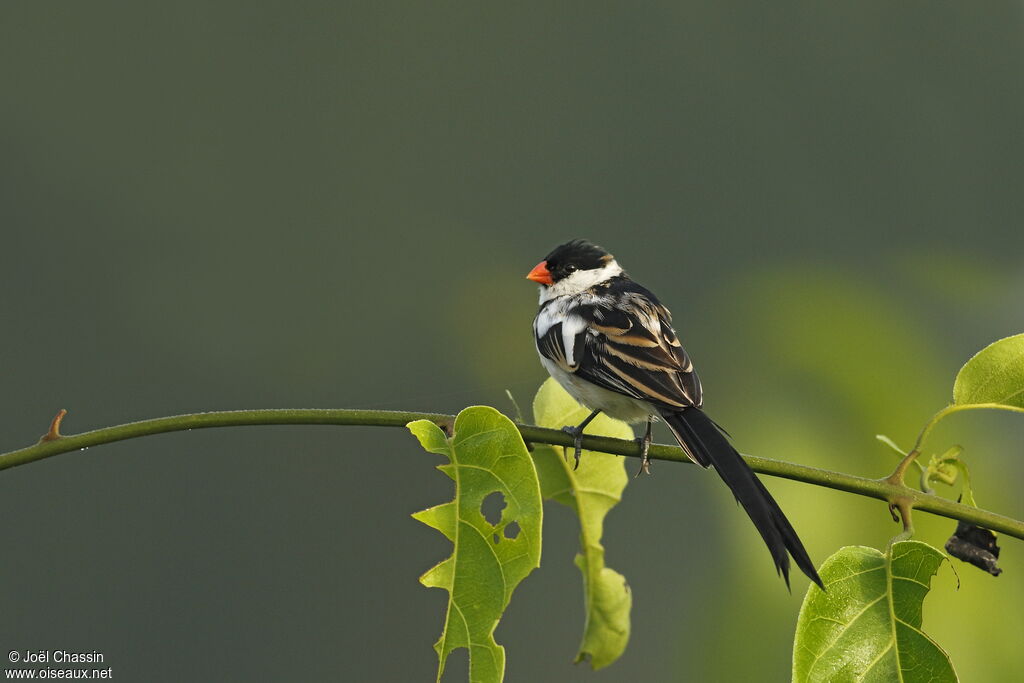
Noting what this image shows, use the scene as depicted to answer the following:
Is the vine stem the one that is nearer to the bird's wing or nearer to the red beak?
the bird's wing

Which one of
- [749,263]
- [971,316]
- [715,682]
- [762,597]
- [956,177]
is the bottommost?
[715,682]

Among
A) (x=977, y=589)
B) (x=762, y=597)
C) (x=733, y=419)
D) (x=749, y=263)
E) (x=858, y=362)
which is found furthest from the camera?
(x=749, y=263)

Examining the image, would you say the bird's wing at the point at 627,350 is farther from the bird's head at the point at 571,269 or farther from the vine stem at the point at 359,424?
the vine stem at the point at 359,424

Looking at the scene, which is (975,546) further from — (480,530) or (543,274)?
(543,274)

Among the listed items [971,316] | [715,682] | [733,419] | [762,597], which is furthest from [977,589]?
[971,316]

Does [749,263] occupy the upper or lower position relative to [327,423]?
upper

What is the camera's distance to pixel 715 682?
4.48 m

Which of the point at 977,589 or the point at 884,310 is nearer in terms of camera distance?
the point at 977,589

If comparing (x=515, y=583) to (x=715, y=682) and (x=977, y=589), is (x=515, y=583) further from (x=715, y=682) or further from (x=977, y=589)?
(x=977, y=589)

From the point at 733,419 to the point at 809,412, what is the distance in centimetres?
46

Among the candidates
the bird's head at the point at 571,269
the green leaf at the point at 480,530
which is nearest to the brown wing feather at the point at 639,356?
the bird's head at the point at 571,269

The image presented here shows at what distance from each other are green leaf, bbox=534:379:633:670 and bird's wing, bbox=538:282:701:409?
0.68ft

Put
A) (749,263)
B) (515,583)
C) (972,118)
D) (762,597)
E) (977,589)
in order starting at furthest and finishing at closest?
(972,118)
(749,263)
(762,597)
(977,589)
(515,583)

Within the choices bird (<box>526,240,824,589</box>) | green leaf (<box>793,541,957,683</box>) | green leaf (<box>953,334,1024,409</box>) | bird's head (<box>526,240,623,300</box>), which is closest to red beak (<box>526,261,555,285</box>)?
bird's head (<box>526,240,623,300</box>)
